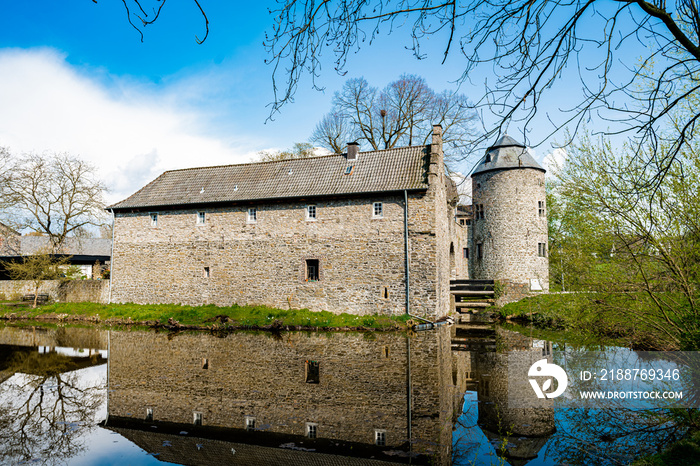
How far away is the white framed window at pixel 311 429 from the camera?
5.63 m

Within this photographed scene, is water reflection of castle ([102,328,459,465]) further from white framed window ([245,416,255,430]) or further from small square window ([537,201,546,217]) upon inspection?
small square window ([537,201,546,217])

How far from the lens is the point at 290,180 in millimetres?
19922

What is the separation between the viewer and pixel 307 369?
9.34 m

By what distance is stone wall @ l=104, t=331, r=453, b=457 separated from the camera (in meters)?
6.11

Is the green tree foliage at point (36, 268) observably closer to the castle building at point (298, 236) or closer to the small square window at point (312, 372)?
the castle building at point (298, 236)

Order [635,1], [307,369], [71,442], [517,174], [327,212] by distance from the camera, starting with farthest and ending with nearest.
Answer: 1. [517,174]
2. [327,212]
3. [307,369]
4. [71,442]
5. [635,1]

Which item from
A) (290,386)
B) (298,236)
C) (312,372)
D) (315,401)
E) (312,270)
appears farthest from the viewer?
(298,236)

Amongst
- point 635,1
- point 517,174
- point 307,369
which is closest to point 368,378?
point 307,369

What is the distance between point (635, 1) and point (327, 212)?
51.9 feet

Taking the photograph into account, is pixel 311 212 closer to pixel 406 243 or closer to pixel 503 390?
pixel 406 243

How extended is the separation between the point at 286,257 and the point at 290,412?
40.9 feet

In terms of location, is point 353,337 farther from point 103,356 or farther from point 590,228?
point 590,228

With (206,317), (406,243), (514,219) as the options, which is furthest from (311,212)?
(514,219)

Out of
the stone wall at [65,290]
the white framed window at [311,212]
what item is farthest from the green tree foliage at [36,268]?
the white framed window at [311,212]
